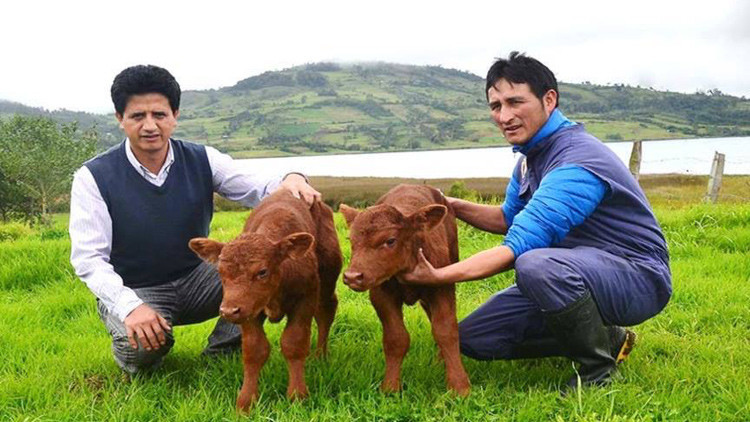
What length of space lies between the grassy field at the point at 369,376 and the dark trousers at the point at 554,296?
251 mm

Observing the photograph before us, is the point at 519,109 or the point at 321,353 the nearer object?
the point at 519,109

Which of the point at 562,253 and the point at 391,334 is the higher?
the point at 562,253

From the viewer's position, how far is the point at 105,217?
217 inches

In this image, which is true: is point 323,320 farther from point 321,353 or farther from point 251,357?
point 251,357

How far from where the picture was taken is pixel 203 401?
5.10m

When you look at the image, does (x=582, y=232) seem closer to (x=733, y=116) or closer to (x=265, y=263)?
(x=265, y=263)

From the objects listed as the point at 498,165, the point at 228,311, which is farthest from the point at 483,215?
the point at 498,165

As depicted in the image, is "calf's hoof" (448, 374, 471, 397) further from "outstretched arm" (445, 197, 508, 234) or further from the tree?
the tree

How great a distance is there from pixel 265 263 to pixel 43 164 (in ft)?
200

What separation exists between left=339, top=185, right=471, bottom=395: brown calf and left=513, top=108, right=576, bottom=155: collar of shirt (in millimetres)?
959

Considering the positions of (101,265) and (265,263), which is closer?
(265,263)

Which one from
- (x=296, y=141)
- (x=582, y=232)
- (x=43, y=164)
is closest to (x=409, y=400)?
(x=582, y=232)

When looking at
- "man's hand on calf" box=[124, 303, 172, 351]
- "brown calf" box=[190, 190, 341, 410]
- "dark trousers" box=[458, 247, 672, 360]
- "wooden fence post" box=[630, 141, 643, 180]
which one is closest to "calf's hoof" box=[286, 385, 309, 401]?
"brown calf" box=[190, 190, 341, 410]

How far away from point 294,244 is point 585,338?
225 centimetres
